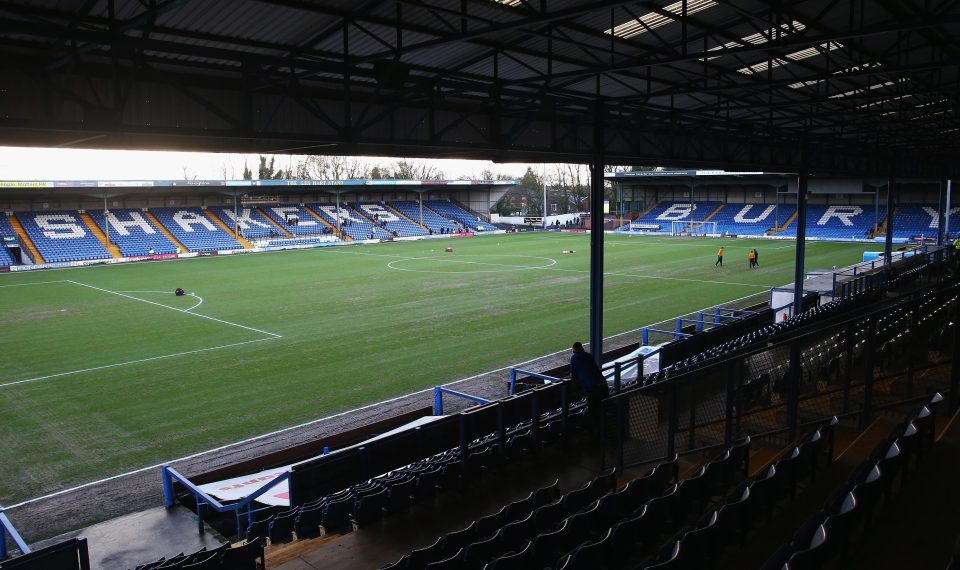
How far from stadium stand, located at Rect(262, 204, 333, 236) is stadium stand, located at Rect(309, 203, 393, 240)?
4.23 ft

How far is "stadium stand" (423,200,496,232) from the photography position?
249 ft

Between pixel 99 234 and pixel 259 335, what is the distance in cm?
3611

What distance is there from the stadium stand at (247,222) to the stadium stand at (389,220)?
35.8 feet

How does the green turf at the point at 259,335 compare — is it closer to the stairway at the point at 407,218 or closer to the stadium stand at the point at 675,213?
the stairway at the point at 407,218

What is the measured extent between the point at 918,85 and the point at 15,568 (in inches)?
861

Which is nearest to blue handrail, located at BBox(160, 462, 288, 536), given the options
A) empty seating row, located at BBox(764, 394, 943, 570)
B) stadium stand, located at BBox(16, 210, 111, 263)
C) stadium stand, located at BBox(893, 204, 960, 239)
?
empty seating row, located at BBox(764, 394, 943, 570)

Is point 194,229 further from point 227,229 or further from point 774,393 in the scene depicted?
point 774,393

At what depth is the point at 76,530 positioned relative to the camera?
10391 mm

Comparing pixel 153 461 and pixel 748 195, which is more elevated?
pixel 748 195

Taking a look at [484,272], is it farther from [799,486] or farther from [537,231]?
[537,231]

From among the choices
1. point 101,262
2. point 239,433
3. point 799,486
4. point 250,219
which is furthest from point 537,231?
point 799,486

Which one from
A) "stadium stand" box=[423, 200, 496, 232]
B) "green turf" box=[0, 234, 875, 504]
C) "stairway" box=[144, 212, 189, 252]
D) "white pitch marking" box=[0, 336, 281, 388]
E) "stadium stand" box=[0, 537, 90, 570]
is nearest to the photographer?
"stadium stand" box=[0, 537, 90, 570]

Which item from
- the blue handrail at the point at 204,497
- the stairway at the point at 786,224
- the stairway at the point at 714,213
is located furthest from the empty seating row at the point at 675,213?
the blue handrail at the point at 204,497

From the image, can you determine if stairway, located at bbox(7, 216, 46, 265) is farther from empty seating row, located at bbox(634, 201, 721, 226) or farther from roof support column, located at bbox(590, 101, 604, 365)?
empty seating row, located at bbox(634, 201, 721, 226)
